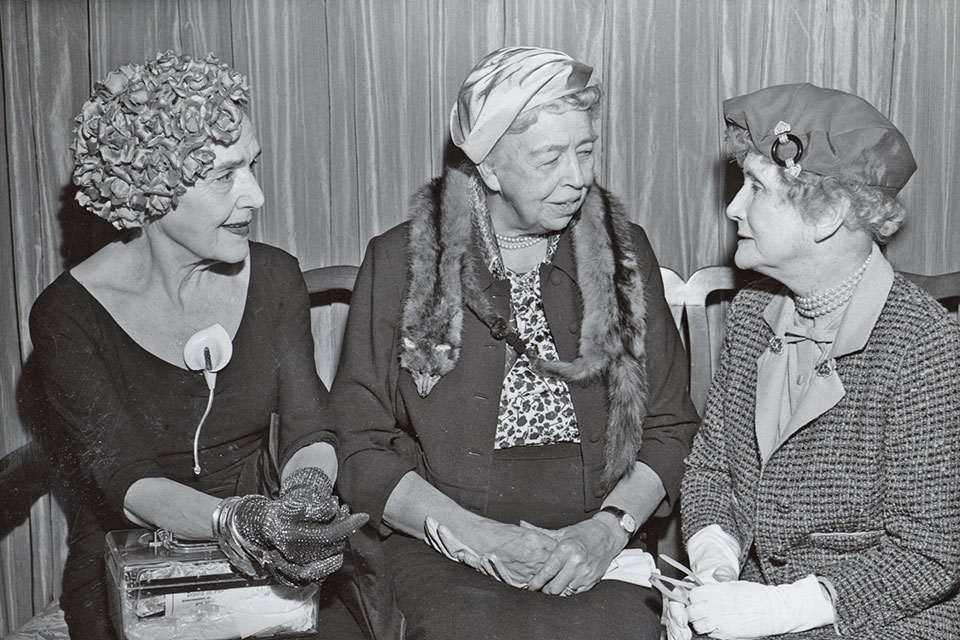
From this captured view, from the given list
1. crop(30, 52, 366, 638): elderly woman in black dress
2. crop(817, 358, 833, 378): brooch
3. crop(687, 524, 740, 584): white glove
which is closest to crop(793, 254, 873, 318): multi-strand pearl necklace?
crop(817, 358, 833, 378): brooch

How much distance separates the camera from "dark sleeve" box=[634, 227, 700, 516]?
237 cm


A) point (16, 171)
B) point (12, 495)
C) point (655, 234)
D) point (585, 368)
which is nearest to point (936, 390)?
point (585, 368)

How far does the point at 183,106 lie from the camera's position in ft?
6.86

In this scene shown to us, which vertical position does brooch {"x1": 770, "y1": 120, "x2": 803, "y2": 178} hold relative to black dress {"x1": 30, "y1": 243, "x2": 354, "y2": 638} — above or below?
above

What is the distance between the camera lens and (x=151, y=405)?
2.23 m

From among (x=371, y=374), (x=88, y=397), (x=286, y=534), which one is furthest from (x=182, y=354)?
(x=286, y=534)

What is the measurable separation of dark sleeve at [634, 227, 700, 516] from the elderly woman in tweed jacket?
177mm

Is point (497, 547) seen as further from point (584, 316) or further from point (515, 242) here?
point (515, 242)

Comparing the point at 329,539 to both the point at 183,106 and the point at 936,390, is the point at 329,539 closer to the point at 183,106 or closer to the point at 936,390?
the point at 183,106

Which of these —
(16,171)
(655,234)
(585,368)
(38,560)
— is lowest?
(38,560)

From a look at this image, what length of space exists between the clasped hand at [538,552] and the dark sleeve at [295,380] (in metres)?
0.34

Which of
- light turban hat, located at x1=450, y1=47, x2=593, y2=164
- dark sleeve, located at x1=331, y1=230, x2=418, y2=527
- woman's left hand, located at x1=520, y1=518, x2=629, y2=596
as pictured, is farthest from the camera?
dark sleeve, located at x1=331, y1=230, x2=418, y2=527

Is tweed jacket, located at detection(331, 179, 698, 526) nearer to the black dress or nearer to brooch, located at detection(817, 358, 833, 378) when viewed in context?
the black dress

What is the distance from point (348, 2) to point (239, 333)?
3.23 feet
